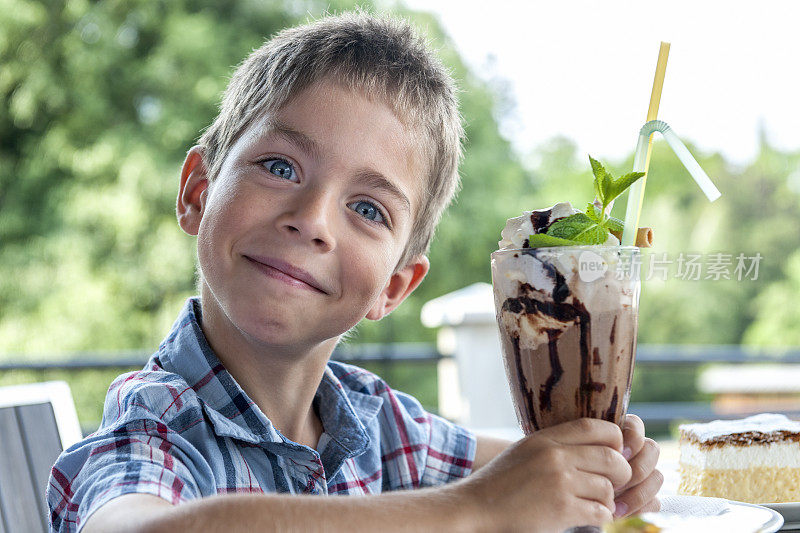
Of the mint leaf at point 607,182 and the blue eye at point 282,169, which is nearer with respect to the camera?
the mint leaf at point 607,182

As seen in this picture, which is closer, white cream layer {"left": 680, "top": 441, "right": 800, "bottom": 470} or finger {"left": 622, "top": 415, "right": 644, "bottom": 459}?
finger {"left": 622, "top": 415, "right": 644, "bottom": 459}

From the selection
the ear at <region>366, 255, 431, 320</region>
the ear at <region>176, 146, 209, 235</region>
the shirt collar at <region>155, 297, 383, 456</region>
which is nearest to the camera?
the shirt collar at <region>155, 297, 383, 456</region>

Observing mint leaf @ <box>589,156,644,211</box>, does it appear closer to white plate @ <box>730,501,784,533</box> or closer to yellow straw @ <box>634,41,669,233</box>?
yellow straw @ <box>634,41,669,233</box>

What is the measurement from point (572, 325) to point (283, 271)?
443 mm

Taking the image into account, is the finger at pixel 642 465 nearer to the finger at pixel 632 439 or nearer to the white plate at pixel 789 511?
the finger at pixel 632 439

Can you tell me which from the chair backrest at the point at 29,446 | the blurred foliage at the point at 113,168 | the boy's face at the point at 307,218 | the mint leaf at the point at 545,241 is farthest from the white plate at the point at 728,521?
the blurred foliage at the point at 113,168

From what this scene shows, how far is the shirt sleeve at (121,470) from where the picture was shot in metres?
0.93

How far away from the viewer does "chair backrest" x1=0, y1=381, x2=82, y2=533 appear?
63.1 inches

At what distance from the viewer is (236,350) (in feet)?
4.44

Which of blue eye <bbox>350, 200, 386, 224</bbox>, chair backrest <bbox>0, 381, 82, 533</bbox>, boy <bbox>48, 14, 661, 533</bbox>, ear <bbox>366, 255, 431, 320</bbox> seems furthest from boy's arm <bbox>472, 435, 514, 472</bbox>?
chair backrest <bbox>0, 381, 82, 533</bbox>

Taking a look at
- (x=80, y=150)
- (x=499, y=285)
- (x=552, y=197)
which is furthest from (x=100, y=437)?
(x=552, y=197)

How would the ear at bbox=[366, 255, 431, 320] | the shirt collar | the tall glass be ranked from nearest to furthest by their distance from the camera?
1. the tall glass
2. the shirt collar
3. the ear at bbox=[366, 255, 431, 320]

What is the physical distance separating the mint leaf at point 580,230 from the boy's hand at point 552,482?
0.24 meters

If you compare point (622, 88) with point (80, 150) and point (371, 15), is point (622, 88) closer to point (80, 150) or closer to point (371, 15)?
point (80, 150)
